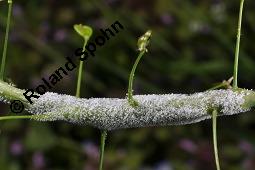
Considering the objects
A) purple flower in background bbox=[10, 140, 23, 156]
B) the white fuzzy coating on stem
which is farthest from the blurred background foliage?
the white fuzzy coating on stem

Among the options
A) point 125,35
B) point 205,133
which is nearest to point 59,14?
point 125,35

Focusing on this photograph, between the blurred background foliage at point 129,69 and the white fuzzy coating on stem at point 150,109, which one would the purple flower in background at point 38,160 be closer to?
the blurred background foliage at point 129,69

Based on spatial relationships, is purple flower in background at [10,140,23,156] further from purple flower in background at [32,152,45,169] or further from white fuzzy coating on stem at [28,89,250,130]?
white fuzzy coating on stem at [28,89,250,130]

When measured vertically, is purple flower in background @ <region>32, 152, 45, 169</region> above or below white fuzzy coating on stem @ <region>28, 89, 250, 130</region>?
above

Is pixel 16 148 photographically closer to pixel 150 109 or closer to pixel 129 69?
pixel 129 69

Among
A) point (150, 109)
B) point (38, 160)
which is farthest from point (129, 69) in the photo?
point (150, 109)

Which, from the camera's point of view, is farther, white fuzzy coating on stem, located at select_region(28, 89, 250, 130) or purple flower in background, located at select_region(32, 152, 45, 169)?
purple flower in background, located at select_region(32, 152, 45, 169)

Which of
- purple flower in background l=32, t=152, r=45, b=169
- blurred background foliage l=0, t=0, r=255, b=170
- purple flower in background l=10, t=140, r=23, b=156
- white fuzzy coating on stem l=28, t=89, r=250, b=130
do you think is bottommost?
white fuzzy coating on stem l=28, t=89, r=250, b=130

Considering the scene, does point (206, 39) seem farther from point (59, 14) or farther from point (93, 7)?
point (59, 14)
